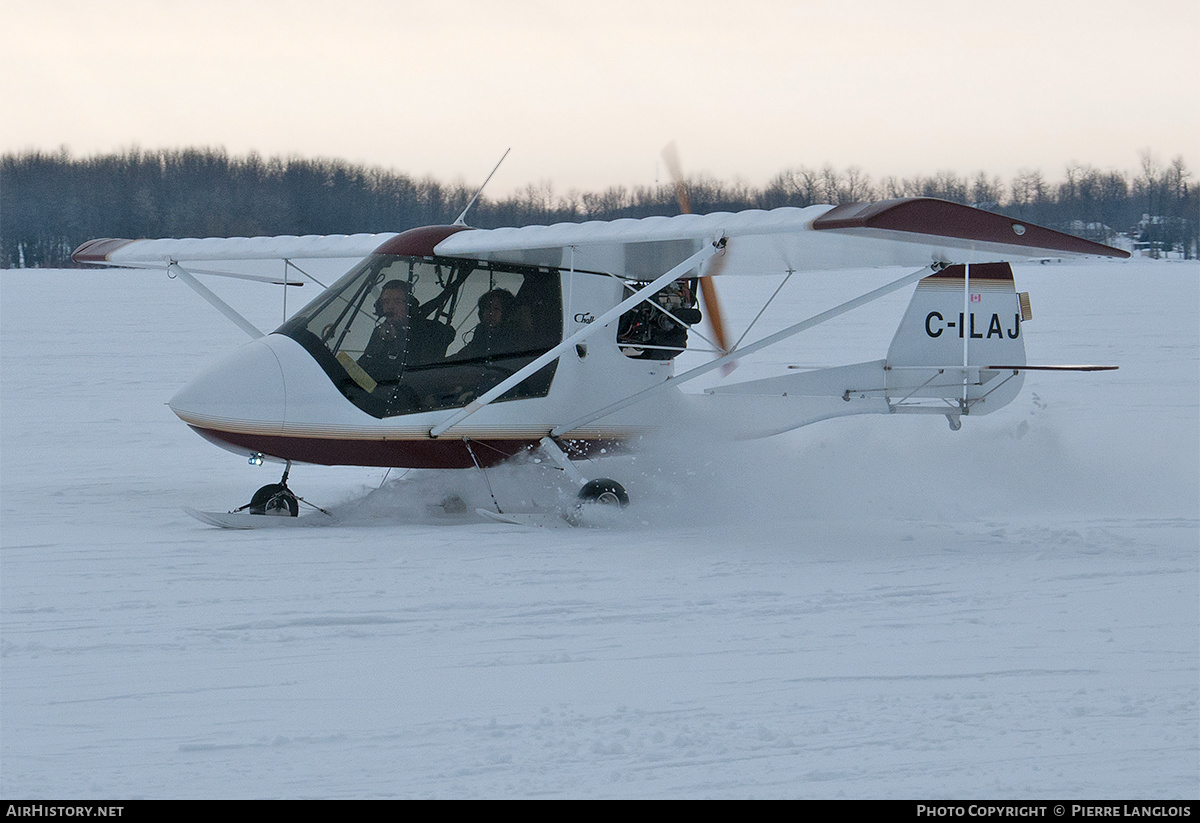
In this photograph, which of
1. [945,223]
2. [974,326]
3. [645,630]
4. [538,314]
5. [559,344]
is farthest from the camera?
[974,326]

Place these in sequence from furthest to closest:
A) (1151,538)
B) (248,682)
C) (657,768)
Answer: (1151,538), (248,682), (657,768)

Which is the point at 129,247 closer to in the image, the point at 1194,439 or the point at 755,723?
the point at 755,723

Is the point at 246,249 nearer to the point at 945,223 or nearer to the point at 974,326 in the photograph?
the point at 945,223

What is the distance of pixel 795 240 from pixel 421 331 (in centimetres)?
253

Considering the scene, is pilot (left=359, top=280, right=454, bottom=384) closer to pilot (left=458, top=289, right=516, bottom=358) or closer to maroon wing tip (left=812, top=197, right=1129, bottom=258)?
pilot (left=458, top=289, right=516, bottom=358)

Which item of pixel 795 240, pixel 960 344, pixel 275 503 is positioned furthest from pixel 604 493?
pixel 960 344

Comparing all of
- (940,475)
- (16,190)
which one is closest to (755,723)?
(940,475)

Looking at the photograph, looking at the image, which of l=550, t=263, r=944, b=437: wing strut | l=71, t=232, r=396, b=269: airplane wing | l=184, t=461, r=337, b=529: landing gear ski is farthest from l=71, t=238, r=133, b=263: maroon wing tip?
l=550, t=263, r=944, b=437: wing strut

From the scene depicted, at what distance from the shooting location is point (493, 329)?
7.93 meters

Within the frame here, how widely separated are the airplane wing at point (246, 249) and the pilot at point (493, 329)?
2.93ft

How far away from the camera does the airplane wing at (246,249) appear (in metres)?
8.56

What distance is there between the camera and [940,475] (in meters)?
9.32

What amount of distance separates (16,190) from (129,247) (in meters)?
60.2

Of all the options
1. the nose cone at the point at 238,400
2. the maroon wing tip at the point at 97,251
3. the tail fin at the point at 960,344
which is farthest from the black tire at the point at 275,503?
the tail fin at the point at 960,344
